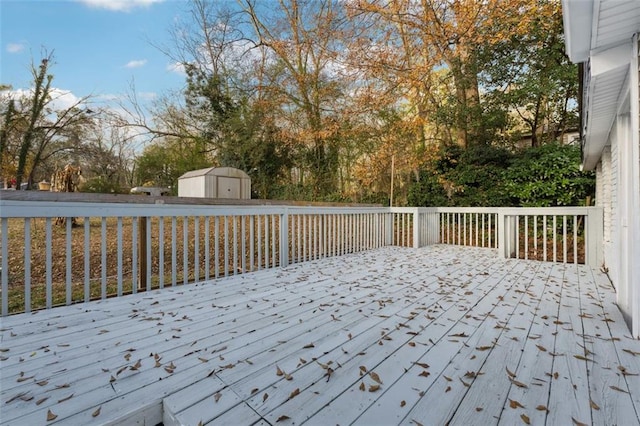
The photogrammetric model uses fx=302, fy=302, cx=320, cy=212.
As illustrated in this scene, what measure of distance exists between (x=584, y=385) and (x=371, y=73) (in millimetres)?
7195

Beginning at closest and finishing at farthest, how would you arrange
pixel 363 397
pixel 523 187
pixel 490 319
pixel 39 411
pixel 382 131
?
pixel 39 411 < pixel 363 397 < pixel 490 319 < pixel 523 187 < pixel 382 131

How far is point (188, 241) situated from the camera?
209 inches

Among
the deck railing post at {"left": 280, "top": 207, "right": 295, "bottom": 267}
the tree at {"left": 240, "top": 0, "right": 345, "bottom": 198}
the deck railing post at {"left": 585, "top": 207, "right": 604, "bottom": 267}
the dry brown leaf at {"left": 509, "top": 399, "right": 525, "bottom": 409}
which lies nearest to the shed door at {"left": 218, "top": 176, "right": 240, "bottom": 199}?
the deck railing post at {"left": 280, "top": 207, "right": 295, "bottom": 267}

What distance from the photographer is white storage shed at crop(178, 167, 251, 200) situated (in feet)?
20.8

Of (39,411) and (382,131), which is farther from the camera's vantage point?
(382,131)

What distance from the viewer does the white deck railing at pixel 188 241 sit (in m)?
2.56

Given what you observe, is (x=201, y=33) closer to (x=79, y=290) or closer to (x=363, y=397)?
(x=79, y=290)

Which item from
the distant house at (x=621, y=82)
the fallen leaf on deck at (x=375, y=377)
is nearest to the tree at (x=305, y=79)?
the distant house at (x=621, y=82)

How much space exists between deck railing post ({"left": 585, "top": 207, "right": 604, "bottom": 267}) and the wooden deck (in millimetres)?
1578

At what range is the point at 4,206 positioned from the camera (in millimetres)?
2172

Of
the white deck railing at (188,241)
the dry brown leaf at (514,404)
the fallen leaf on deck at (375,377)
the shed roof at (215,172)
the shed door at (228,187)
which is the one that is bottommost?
the dry brown leaf at (514,404)

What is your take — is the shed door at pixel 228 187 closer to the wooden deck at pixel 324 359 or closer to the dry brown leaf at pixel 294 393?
the wooden deck at pixel 324 359

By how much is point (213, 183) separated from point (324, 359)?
5.38 meters

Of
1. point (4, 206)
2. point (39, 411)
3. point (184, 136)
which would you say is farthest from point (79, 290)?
point (184, 136)
